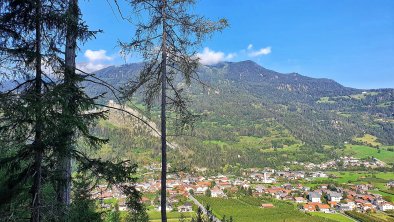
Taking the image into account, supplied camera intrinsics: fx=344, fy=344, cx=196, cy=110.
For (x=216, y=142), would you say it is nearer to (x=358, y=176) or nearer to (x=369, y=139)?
(x=358, y=176)

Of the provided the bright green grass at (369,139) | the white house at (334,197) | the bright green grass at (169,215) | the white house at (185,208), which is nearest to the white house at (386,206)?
the white house at (334,197)

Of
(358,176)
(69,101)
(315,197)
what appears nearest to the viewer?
(69,101)

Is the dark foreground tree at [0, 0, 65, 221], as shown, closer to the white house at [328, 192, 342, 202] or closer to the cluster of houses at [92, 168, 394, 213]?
the cluster of houses at [92, 168, 394, 213]

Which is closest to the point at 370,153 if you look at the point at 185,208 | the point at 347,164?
the point at 347,164

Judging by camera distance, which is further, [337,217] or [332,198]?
[332,198]

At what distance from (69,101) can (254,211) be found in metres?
58.7

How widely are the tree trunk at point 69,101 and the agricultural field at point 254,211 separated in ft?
164

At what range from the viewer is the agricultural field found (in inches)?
2156

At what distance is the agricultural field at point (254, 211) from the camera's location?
180 ft

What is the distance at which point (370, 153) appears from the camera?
141500mm

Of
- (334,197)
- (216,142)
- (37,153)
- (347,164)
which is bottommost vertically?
(334,197)

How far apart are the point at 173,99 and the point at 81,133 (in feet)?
11.8

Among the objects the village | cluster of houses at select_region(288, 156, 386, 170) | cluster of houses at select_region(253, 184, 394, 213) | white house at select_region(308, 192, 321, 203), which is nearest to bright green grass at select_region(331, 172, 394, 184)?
the village

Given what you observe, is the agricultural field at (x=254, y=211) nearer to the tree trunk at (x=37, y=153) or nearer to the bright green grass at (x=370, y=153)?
the tree trunk at (x=37, y=153)
